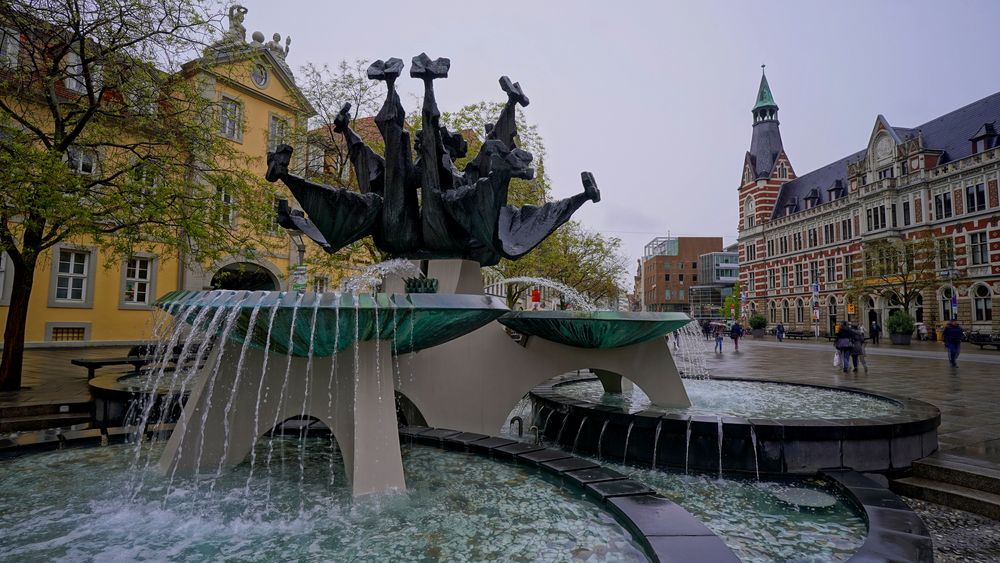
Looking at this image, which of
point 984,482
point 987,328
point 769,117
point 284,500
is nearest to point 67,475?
point 284,500

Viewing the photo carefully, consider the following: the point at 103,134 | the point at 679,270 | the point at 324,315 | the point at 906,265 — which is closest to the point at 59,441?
the point at 324,315

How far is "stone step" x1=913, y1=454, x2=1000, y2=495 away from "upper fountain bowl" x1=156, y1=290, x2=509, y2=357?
178 inches

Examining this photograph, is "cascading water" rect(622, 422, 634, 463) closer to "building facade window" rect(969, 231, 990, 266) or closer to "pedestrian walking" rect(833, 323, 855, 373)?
"pedestrian walking" rect(833, 323, 855, 373)

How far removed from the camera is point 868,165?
4600 cm

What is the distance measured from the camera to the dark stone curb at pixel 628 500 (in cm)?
259

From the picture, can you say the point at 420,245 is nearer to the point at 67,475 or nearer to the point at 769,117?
the point at 67,475

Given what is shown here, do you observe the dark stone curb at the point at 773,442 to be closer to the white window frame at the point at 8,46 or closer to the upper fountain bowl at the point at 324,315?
the upper fountain bowl at the point at 324,315

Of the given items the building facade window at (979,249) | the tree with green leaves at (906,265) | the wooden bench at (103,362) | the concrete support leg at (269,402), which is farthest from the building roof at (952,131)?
the wooden bench at (103,362)

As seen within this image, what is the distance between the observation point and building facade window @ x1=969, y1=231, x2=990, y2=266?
117 ft

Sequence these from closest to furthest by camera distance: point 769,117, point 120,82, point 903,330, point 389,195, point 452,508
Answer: point 452,508 < point 389,195 < point 120,82 < point 903,330 < point 769,117

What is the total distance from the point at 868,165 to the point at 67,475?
2185 inches

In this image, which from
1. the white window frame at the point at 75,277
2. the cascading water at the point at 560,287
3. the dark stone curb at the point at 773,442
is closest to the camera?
the dark stone curb at the point at 773,442

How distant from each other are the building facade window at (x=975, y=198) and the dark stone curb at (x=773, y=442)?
134 ft

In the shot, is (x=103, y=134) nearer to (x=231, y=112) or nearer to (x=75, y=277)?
(x=231, y=112)
